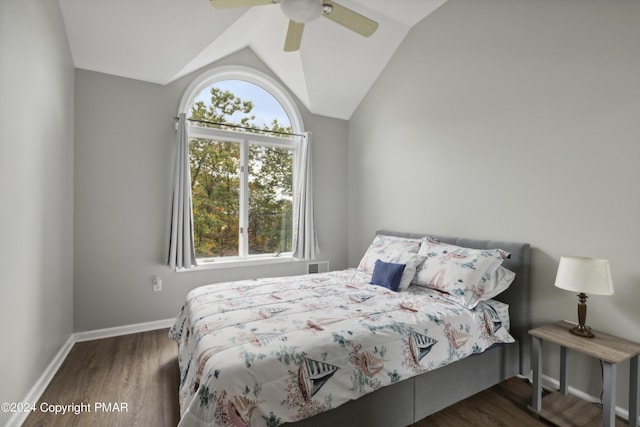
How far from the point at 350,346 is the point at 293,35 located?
83.5 inches

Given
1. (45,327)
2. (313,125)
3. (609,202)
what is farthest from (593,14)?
(45,327)

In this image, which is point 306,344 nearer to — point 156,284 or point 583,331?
point 583,331

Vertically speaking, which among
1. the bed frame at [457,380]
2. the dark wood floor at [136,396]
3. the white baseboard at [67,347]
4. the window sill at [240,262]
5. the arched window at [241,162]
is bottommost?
the dark wood floor at [136,396]

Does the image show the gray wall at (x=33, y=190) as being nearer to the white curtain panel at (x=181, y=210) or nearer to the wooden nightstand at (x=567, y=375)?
the white curtain panel at (x=181, y=210)

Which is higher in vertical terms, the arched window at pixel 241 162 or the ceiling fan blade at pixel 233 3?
the ceiling fan blade at pixel 233 3

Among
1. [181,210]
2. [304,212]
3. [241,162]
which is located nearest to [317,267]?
[304,212]

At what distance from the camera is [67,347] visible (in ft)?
8.79

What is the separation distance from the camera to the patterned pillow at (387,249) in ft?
9.20

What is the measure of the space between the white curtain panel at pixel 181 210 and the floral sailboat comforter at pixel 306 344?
0.93 meters

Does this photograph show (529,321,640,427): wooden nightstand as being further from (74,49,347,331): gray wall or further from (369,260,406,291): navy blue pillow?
(74,49,347,331): gray wall

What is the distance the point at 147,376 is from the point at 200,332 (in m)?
1.05

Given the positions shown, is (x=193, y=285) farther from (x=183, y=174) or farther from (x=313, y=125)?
(x=313, y=125)

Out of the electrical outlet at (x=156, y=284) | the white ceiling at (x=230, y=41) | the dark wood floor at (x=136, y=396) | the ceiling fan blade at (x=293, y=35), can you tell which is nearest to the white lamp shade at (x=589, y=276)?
the dark wood floor at (x=136, y=396)

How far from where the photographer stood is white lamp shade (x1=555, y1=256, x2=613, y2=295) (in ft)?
5.57
